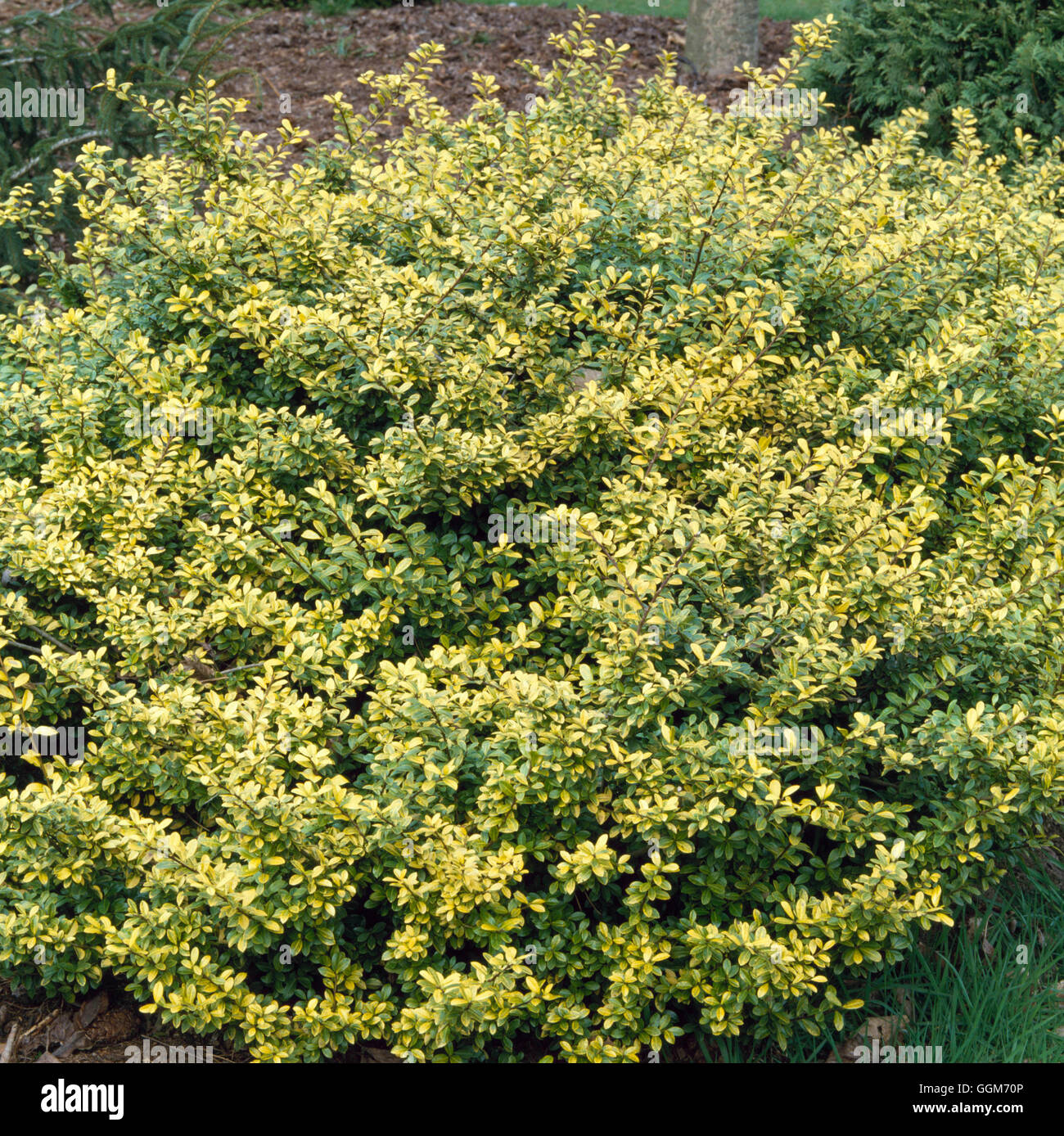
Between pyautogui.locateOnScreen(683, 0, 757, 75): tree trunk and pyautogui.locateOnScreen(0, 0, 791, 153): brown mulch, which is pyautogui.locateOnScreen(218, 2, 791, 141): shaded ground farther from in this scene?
pyautogui.locateOnScreen(683, 0, 757, 75): tree trunk

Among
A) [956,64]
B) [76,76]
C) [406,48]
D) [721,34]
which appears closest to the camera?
[76,76]

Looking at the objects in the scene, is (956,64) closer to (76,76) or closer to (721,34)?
(721,34)

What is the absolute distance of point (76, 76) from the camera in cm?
633

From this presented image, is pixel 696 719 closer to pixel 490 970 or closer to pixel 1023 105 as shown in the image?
pixel 490 970

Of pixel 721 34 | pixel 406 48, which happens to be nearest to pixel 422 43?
pixel 406 48

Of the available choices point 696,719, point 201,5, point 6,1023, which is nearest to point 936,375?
point 696,719

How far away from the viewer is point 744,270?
3967mm

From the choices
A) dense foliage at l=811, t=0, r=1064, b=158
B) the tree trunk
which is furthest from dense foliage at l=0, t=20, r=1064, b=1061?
the tree trunk

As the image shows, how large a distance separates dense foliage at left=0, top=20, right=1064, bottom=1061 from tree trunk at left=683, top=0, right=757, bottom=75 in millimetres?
5543

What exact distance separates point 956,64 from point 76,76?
5.69 m

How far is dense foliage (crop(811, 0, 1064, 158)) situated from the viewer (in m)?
7.21

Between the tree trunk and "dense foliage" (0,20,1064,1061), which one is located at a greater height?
the tree trunk
